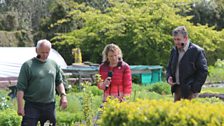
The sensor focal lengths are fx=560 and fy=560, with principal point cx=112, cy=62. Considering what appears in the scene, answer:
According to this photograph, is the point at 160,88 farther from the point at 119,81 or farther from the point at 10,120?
the point at 119,81

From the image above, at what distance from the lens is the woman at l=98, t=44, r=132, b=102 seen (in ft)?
25.7

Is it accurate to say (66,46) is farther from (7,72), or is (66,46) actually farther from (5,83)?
(5,83)

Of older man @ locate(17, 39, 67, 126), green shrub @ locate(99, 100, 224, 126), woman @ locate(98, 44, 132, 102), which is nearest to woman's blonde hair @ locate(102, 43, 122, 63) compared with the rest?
woman @ locate(98, 44, 132, 102)

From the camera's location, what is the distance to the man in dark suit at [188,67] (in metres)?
7.88

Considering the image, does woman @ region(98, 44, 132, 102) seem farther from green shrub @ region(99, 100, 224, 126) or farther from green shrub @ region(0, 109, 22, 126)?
green shrub @ region(99, 100, 224, 126)

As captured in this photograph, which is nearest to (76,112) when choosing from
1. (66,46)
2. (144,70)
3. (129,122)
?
(129,122)

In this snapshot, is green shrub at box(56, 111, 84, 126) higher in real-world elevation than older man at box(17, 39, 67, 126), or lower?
lower

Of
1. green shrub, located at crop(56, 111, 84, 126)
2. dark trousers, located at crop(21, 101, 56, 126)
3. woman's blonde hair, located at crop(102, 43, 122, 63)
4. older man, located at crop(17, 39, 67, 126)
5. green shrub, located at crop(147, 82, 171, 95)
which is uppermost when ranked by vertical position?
woman's blonde hair, located at crop(102, 43, 122, 63)

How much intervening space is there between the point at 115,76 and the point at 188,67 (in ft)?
3.40

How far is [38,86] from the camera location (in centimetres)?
763

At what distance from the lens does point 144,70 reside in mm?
22625

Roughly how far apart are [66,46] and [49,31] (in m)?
2.16

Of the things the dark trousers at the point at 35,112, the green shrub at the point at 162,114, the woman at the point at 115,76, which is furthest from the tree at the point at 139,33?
the green shrub at the point at 162,114

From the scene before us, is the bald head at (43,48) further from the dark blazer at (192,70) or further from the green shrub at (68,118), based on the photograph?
the green shrub at (68,118)
